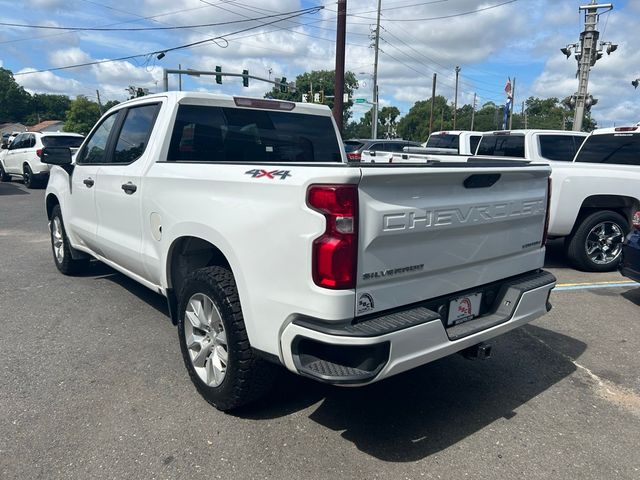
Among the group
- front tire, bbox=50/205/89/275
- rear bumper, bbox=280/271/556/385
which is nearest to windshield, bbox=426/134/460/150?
front tire, bbox=50/205/89/275

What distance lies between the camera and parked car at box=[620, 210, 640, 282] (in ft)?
17.7

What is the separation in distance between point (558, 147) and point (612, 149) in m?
0.98

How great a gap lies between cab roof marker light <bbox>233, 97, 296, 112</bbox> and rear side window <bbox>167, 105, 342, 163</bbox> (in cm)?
4

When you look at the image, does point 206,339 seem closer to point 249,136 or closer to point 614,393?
point 249,136

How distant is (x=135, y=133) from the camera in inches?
175

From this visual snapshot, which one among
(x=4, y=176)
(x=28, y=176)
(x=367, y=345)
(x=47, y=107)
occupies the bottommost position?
(x=4, y=176)

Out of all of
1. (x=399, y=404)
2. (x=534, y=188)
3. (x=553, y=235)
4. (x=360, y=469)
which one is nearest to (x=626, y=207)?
(x=553, y=235)

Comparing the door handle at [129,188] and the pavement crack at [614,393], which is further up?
the door handle at [129,188]

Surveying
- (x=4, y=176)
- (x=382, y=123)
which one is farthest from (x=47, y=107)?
(x=4, y=176)

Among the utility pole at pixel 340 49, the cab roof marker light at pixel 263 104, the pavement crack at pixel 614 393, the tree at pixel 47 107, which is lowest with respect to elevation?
the pavement crack at pixel 614 393

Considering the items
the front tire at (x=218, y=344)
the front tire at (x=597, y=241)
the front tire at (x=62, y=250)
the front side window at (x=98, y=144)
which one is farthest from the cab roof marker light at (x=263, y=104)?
the front tire at (x=597, y=241)

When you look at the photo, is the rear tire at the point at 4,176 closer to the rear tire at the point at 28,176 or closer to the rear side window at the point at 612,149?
the rear tire at the point at 28,176

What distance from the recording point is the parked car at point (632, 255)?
540cm

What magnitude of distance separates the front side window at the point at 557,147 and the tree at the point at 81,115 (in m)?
85.6
